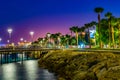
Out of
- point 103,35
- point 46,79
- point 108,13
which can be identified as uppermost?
point 108,13

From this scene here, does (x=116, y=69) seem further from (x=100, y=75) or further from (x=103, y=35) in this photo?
(x=103, y=35)

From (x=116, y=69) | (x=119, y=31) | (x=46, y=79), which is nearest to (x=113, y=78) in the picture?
(x=116, y=69)

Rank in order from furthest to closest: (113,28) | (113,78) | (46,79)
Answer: (113,28) < (46,79) < (113,78)

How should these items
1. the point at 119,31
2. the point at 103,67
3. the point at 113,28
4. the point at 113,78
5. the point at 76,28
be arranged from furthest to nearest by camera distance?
the point at 76,28
the point at 113,28
the point at 119,31
the point at 103,67
the point at 113,78

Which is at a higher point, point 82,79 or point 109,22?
point 109,22

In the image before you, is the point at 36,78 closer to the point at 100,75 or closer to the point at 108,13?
the point at 100,75

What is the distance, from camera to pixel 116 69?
122ft

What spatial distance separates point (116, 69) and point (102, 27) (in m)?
96.7

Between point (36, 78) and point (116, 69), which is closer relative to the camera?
point (116, 69)

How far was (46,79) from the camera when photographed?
59188mm

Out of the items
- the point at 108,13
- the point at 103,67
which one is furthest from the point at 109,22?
the point at 103,67

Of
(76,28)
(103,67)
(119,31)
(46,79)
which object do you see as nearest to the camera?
(103,67)

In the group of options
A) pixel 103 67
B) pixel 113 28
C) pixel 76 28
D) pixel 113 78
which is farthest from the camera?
pixel 76 28

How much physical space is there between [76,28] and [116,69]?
13690cm
